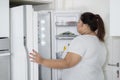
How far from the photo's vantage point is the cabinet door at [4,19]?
1857 millimetres

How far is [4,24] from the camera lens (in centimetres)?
188

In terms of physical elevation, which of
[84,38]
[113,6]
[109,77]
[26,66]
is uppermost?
[113,6]

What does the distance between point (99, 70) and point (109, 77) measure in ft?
1.56

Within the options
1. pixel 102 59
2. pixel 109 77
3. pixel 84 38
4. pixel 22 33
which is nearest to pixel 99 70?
pixel 102 59

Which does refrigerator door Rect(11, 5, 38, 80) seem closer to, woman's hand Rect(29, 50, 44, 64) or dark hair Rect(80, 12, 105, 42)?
woman's hand Rect(29, 50, 44, 64)

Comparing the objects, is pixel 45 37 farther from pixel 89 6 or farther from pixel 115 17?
pixel 115 17

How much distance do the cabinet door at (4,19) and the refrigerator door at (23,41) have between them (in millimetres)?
48

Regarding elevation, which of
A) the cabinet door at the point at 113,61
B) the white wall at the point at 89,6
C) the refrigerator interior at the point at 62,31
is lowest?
the cabinet door at the point at 113,61

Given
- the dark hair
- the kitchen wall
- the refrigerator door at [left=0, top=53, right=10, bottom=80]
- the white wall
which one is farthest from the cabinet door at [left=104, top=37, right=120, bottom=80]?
the refrigerator door at [left=0, top=53, right=10, bottom=80]

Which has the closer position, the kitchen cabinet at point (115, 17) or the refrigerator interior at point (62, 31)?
the kitchen cabinet at point (115, 17)

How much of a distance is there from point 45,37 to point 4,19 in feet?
1.95

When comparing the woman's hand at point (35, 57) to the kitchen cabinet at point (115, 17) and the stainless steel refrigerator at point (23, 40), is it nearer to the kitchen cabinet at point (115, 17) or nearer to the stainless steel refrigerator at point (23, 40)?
the stainless steel refrigerator at point (23, 40)

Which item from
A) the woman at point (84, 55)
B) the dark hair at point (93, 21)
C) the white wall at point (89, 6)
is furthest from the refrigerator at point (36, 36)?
the dark hair at point (93, 21)

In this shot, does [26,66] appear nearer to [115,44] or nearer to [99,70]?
[99,70]
